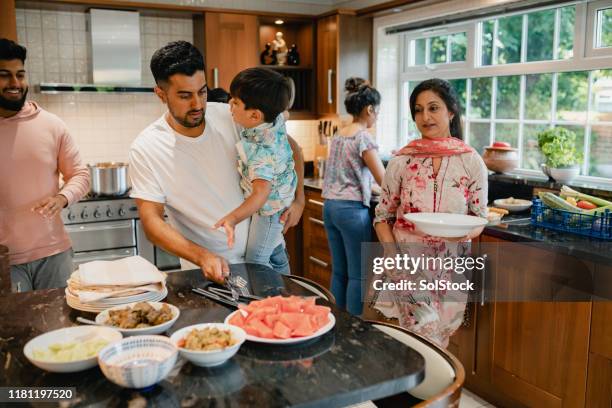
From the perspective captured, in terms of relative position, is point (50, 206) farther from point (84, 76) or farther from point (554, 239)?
point (84, 76)

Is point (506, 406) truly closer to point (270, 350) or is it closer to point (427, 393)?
point (427, 393)

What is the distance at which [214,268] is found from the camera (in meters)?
1.78

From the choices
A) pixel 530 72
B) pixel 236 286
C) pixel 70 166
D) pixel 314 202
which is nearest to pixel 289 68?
pixel 314 202

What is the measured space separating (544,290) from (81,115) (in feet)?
12.2

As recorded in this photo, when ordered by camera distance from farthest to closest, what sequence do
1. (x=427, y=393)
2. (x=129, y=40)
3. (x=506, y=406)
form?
1. (x=129, y=40)
2. (x=506, y=406)
3. (x=427, y=393)

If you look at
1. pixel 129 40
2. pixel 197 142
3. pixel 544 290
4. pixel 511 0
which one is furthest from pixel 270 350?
pixel 129 40

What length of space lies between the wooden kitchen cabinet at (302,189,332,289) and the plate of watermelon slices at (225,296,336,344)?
2.99m

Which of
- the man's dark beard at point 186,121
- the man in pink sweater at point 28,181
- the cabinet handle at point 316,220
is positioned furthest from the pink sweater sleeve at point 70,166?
the cabinet handle at point 316,220

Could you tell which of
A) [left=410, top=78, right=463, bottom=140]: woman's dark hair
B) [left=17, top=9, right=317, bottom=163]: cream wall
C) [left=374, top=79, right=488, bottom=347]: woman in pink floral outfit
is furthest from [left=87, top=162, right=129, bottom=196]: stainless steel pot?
[left=410, top=78, right=463, bottom=140]: woman's dark hair

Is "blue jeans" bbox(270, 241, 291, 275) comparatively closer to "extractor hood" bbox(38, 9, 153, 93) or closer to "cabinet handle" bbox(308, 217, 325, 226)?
"cabinet handle" bbox(308, 217, 325, 226)

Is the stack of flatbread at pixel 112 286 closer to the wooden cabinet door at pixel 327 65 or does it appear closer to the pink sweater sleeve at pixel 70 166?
the pink sweater sleeve at pixel 70 166

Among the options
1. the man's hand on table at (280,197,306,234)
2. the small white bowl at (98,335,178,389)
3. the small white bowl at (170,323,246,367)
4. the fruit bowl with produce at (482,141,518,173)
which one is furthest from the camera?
the fruit bowl with produce at (482,141,518,173)

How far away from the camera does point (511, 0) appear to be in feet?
11.9

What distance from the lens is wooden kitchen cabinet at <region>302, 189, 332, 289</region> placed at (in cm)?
460
